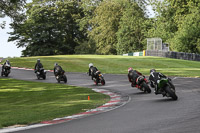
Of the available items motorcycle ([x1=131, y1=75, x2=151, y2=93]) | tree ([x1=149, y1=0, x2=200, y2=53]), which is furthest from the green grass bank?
tree ([x1=149, y1=0, x2=200, y2=53])

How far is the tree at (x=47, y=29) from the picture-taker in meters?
77.1

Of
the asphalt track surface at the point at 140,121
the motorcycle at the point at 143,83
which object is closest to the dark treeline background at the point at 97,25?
the motorcycle at the point at 143,83

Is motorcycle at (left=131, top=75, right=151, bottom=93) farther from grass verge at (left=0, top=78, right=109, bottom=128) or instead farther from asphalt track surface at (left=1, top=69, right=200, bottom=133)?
asphalt track surface at (left=1, top=69, right=200, bottom=133)

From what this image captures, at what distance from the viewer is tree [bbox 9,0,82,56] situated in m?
77.1

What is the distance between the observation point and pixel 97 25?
81.8m

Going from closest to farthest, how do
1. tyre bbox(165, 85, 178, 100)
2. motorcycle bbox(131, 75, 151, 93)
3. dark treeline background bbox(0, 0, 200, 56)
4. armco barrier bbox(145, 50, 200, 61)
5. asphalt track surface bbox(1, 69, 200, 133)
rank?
asphalt track surface bbox(1, 69, 200, 133), tyre bbox(165, 85, 178, 100), motorcycle bbox(131, 75, 151, 93), armco barrier bbox(145, 50, 200, 61), dark treeline background bbox(0, 0, 200, 56)

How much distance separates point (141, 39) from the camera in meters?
79.9

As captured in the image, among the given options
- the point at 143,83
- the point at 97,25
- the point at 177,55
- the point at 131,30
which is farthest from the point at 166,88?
the point at 97,25

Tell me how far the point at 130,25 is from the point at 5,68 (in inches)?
1974

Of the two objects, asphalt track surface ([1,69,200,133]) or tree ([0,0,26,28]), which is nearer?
asphalt track surface ([1,69,200,133])

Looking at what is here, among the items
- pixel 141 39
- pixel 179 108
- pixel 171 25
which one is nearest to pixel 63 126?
pixel 179 108

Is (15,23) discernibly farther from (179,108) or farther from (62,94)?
(179,108)

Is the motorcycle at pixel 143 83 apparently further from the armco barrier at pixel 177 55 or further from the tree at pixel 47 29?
the tree at pixel 47 29

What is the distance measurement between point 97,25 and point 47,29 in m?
11.9
